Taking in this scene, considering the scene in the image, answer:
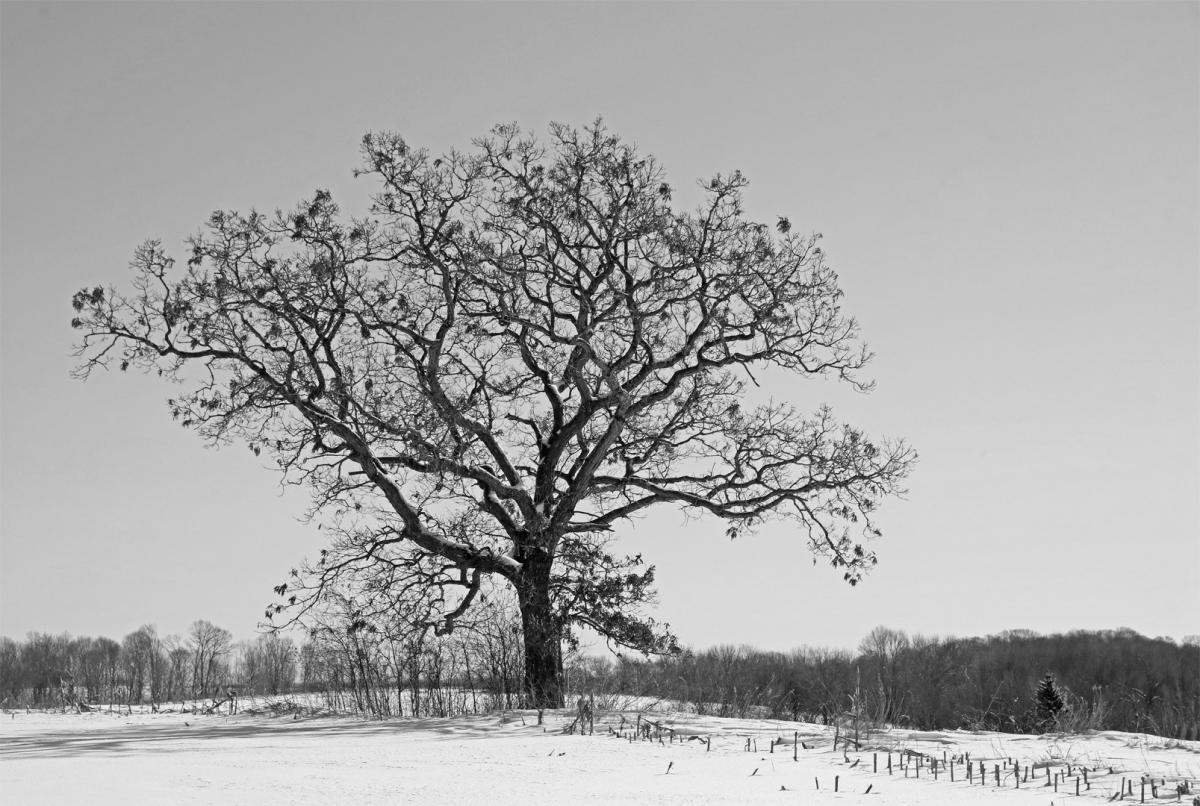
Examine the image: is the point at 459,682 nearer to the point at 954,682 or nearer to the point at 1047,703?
the point at 1047,703

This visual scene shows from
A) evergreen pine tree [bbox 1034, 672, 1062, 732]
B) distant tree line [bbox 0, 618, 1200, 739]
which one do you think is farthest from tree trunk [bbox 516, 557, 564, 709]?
evergreen pine tree [bbox 1034, 672, 1062, 732]

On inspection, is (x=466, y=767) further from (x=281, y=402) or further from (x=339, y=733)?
(x=281, y=402)

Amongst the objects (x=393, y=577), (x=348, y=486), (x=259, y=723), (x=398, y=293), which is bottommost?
(x=259, y=723)

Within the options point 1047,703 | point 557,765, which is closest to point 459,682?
point 557,765

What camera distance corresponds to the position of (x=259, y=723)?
1311 cm

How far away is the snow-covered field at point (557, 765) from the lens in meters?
6.42

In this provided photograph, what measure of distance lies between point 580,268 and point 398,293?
116 inches

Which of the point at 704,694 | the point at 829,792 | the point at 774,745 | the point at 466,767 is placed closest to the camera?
the point at 829,792

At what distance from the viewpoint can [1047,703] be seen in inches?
809

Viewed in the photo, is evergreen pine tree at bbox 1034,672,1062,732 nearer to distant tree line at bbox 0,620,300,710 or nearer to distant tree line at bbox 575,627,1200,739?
distant tree line at bbox 575,627,1200,739

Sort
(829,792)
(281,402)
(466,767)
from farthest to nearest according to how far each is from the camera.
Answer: (281,402) < (466,767) < (829,792)

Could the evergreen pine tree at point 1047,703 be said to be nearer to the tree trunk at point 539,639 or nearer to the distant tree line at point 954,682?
the distant tree line at point 954,682

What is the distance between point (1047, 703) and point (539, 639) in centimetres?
1108

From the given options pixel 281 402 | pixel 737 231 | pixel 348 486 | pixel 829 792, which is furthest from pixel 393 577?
pixel 829 792
